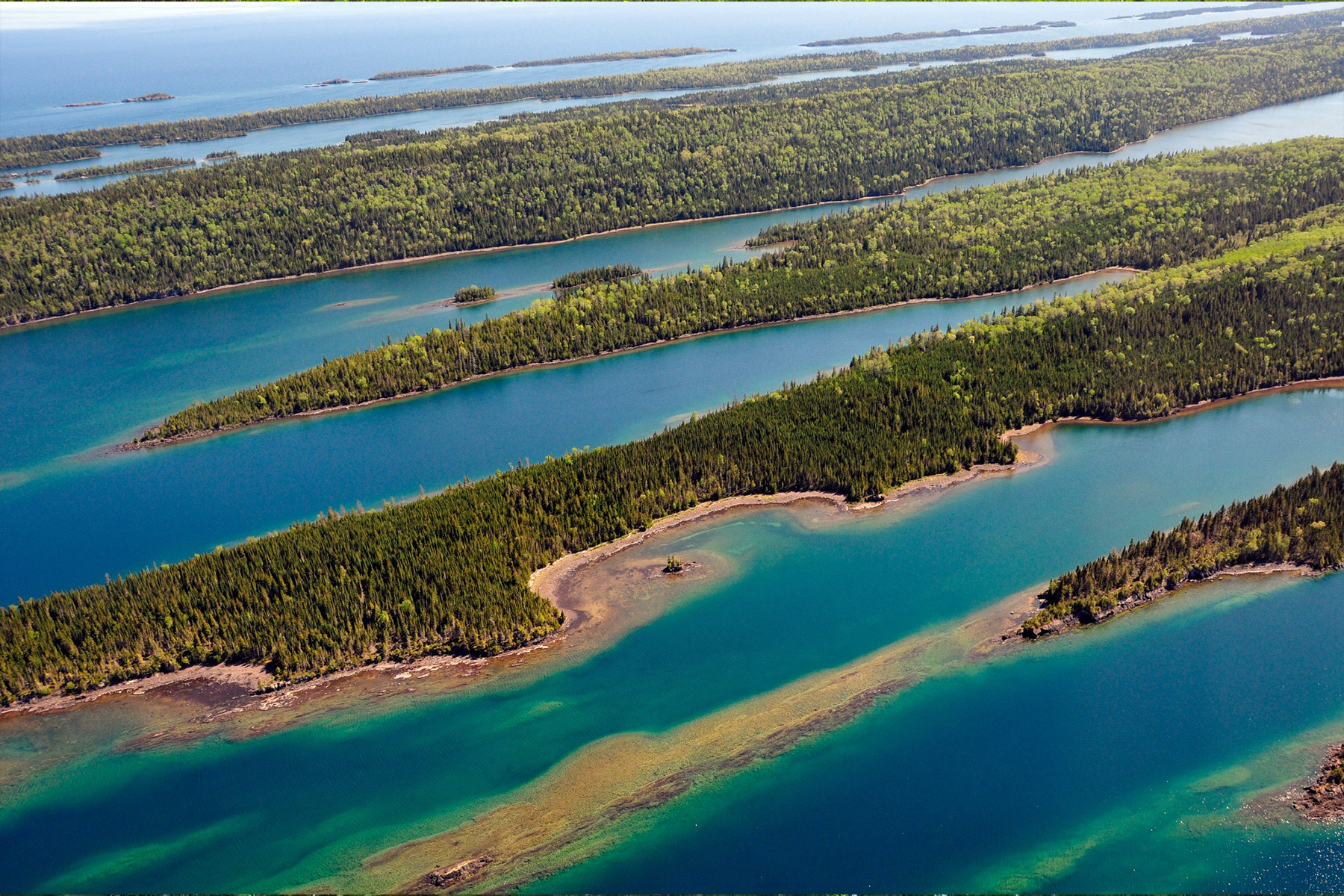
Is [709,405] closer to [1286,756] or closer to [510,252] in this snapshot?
[1286,756]

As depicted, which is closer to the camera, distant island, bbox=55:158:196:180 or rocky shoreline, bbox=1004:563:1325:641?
rocky shoreline, bbox=1004:563:1325:641

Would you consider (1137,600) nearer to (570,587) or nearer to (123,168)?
(570,587)

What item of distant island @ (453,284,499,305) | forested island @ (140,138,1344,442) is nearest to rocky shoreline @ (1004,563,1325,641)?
forested island @ (140,138,1344,442)

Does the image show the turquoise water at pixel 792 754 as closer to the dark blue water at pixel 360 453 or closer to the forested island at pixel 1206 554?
the forested island at pixel 1206 554

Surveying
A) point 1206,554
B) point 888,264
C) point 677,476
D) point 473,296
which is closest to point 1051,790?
point 1206,554

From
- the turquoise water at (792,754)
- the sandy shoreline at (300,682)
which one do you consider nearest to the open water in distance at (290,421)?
the sandy shoreline at (300,682)

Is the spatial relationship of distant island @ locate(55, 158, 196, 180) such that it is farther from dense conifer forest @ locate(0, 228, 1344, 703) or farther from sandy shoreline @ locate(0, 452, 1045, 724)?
sandy shoreline @ locate(0, 452, 1045, 724)

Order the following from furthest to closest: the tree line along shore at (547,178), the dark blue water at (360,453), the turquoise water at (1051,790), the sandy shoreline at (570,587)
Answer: the tree line along shore at (547,178) < the dark blue water at (360,453) < the sandy shoreline at (570,587) < the turquoise water at (1051,790)
